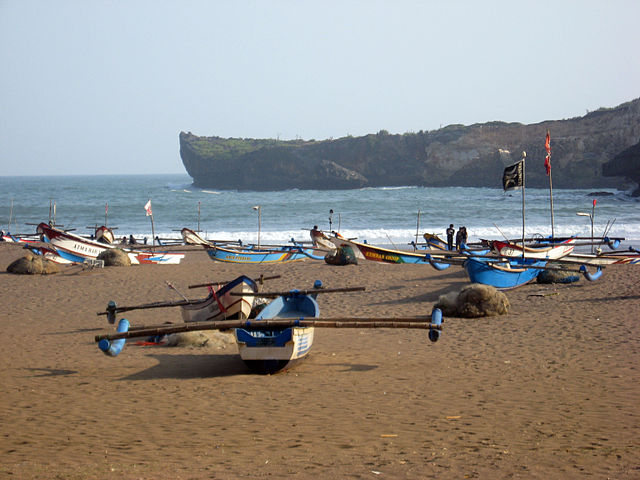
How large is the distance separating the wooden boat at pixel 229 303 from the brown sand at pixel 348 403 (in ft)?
2.51

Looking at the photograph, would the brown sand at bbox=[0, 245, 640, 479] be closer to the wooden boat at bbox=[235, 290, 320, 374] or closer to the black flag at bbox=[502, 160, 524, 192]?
the wooden boat at bbox=[235, 290, 320, 374]

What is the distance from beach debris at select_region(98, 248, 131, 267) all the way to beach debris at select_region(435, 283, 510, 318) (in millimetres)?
13461

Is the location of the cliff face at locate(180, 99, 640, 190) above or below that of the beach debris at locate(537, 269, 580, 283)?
above

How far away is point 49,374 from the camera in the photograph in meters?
9.40

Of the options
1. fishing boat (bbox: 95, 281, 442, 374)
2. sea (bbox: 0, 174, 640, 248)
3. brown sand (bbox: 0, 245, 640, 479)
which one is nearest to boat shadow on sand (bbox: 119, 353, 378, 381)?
brown sand (bbox: 0, 245, 640, 479)

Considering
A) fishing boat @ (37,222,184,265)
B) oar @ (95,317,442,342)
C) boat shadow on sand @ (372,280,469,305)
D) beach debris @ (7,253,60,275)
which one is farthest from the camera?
fishing boat @ (37,222,184,265)

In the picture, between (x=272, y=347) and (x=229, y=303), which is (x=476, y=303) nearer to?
(x=229, y=303)

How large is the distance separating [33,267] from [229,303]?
11982 mm

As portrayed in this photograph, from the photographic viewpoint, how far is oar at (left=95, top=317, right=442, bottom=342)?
8453mm

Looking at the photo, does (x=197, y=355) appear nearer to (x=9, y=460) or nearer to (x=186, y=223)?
(x=9, y=460)

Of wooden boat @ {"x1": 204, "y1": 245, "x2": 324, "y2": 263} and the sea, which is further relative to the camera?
the sea

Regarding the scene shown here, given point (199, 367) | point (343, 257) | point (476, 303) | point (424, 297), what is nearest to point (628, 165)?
point (343, 257)

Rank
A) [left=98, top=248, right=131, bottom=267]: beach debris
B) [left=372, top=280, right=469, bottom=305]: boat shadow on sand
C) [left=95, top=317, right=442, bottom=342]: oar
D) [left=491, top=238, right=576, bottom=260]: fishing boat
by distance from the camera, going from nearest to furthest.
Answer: [left=95, top=317, right=442, bottom=342]: oar
[left=372, top=280, right=469, bottom=305]: boat shadow on sand
[left=491, top=238, right=576, bottom=260]: fishing boat
[left=98, top=248, right=131, bottom=267]: beach debris

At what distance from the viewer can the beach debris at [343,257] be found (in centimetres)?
2203
